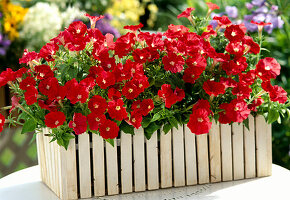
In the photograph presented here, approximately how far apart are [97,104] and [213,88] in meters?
0.32

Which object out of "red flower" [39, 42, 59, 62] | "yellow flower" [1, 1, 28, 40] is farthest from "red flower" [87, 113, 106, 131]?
"yellow flower" [1, 1, 28, 40]

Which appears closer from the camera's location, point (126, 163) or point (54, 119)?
point (54, 119)

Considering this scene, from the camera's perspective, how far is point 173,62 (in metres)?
1.25

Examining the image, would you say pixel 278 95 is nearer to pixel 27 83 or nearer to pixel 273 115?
pixel 273 115

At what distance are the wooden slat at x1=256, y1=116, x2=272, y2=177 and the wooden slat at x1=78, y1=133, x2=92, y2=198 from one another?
54 cm

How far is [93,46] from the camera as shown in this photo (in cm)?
126

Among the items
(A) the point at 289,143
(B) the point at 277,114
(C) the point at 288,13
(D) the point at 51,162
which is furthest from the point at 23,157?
(C) the point at 288,13

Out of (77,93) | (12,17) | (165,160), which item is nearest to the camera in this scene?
(77,93)

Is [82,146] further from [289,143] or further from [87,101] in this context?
[289,143]

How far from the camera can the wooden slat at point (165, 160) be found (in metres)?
1.35

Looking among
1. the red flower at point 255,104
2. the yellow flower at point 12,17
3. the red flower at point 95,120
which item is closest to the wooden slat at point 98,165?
the red flower at point 95,120

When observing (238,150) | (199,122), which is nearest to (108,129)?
(199,122)

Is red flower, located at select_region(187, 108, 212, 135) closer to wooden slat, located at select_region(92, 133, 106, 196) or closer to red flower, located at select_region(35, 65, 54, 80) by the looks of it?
wooden slat, located at select_region(92, 133, 106, 196)

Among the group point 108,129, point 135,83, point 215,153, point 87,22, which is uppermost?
point 87,22
